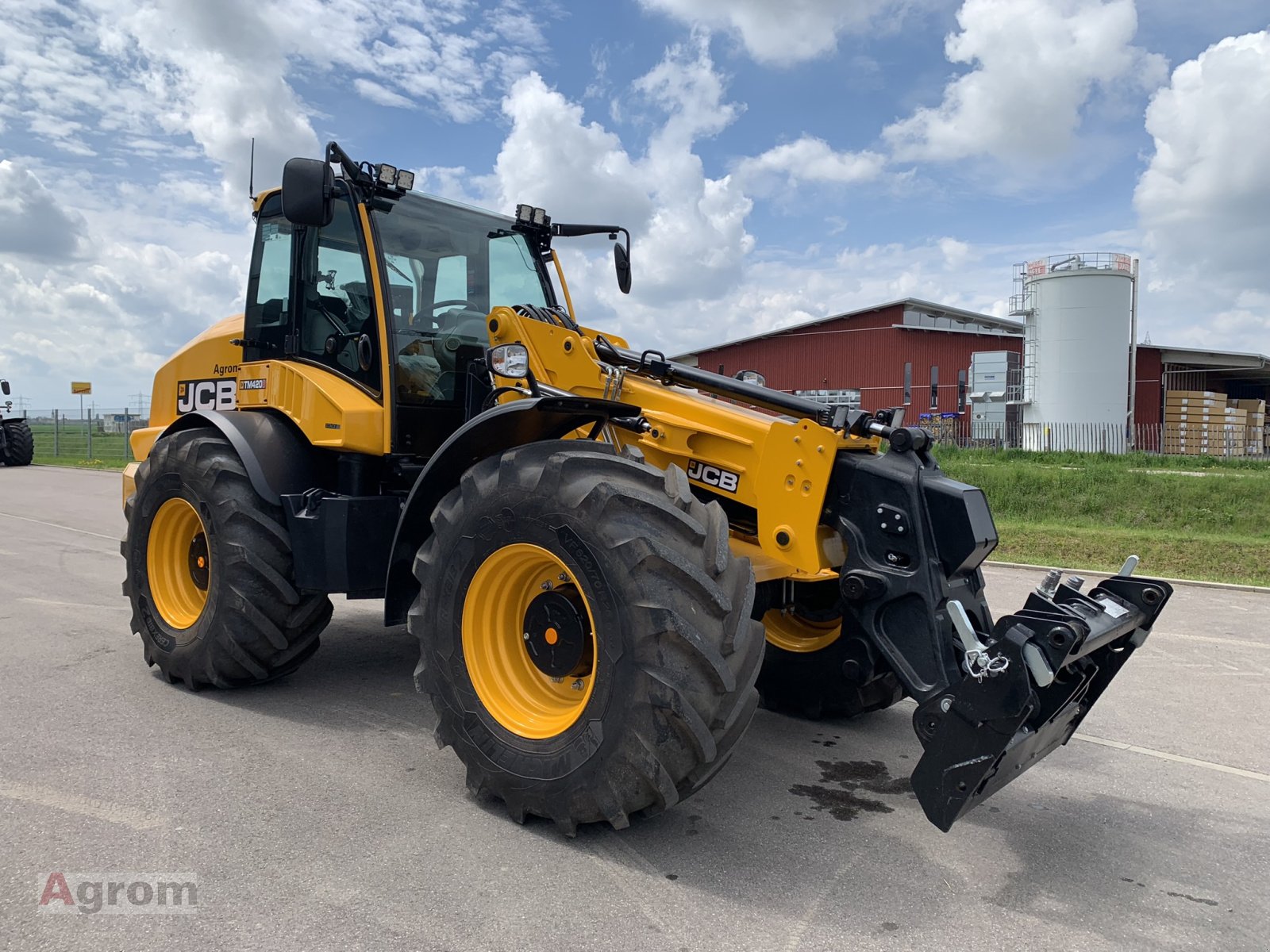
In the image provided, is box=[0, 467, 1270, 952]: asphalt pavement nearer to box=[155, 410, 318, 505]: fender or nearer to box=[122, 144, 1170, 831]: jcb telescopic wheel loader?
box=[122, 144, 1170, 831]: jcb telescopic wheel loader

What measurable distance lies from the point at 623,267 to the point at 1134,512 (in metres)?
12.3

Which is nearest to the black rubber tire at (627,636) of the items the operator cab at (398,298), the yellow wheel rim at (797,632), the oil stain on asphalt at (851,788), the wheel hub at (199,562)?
the oil stain on asphalt at (851,788)

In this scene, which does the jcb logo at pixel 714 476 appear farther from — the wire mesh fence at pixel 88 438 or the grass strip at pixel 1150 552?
the wire mesh fence at pixel 88 438

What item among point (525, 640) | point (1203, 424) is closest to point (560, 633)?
point (525, 640)

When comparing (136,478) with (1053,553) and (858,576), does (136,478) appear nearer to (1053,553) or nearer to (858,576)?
(858,576)

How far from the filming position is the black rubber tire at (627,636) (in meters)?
3.28

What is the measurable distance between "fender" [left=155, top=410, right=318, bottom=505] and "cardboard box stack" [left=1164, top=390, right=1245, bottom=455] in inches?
1247

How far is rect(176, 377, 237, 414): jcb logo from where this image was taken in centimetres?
605

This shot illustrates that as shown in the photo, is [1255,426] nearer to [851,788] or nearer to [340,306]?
[851,788]

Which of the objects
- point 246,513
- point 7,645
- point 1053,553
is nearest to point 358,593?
point 246,513

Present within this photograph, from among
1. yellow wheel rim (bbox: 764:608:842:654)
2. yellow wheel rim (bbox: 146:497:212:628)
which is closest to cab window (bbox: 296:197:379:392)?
yellow wheel rim (bbox: 146:497:212:628)

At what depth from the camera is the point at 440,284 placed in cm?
550

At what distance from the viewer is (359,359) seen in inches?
209

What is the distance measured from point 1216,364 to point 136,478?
127 feet
